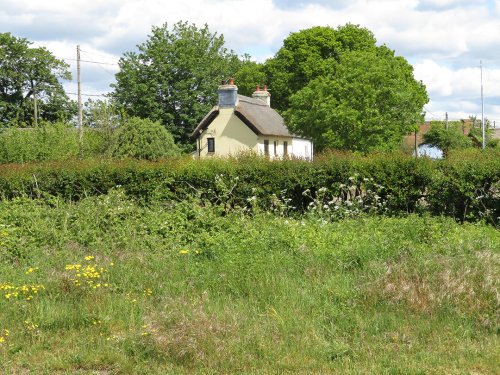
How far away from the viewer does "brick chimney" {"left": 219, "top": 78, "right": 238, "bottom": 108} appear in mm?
52384

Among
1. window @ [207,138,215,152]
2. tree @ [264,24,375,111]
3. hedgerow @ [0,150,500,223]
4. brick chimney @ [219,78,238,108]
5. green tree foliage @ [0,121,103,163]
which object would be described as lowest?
hedgerow @ [0,150,500,223]

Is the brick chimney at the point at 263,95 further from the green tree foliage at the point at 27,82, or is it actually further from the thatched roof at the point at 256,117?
the green tree foliage at the point at 27,82

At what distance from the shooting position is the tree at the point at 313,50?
51438 millimetres

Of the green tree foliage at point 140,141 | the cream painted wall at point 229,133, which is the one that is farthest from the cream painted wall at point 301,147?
the green tree foliage at point 140,141

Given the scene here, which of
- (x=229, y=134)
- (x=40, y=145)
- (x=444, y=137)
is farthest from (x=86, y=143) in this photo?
(x=444, y=137)

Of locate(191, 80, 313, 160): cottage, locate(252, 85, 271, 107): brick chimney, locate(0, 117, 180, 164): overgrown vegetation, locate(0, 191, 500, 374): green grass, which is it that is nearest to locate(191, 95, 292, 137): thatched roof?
locate(191, 80, 313, 160): cottage

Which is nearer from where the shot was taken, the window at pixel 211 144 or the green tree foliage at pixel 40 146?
the green tree foliage at pixel 40 146

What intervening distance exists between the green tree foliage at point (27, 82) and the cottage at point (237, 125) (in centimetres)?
1686

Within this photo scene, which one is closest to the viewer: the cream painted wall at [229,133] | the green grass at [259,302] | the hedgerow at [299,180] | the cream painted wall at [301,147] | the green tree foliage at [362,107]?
the green grass at [259,302]

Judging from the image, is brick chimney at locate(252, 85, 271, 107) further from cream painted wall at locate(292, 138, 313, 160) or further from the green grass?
the green grass

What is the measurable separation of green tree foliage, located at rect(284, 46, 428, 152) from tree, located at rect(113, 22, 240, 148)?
81.6ft

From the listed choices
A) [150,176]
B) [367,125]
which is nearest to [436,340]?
[150,176]

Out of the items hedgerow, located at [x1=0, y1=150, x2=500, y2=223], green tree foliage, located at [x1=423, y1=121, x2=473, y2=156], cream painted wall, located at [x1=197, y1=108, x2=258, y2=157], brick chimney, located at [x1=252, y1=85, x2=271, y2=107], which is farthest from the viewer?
green tree foliage, located at [x1=423, y1=121, x2=473, y2=156]

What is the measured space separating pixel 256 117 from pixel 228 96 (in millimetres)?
2940
